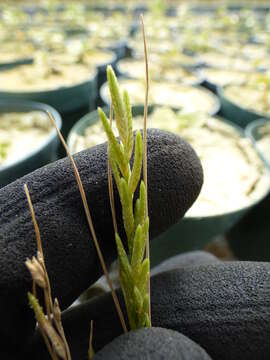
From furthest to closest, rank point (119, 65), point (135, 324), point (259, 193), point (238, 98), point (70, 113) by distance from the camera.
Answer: point (119, 65) < point (238, 98) < point (70, 113) < point (259, 193) < point (135, 324)

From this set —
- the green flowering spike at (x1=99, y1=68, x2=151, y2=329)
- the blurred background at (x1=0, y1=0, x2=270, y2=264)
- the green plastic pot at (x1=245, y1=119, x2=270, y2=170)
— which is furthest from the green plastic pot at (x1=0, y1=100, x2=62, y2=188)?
the green plastic pot at (x1=245, y1=119, x2=270, y2=170)

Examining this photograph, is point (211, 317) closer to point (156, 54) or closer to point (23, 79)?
point (23, 79)

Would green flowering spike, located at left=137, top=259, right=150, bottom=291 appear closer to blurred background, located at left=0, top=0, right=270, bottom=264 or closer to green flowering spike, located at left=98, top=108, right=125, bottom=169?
green flowering spike, located at left=98, top=108, right=125, bottom=169

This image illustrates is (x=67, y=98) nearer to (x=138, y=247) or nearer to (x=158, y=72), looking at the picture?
(x=158, y=72)

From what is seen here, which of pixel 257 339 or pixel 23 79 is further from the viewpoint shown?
pixel 23 79

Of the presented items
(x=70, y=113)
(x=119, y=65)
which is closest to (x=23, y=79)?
(x=70, y=113)

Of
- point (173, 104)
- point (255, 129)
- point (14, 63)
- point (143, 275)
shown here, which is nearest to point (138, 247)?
point (143, 275)
